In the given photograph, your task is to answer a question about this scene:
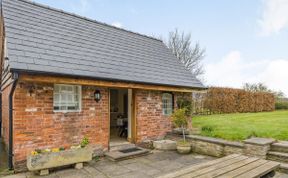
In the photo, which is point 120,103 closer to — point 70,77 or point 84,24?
point 84,24

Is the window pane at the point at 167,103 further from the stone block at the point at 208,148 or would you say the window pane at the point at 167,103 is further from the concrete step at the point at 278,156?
the concrete step at the point at 278,156

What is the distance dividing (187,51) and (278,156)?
18788 mm

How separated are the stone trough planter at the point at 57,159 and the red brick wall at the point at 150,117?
2924 mm

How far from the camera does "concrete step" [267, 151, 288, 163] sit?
6134 mm

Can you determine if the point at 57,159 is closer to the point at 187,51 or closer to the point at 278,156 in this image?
the point at 278,156

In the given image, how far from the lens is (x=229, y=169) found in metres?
4.41

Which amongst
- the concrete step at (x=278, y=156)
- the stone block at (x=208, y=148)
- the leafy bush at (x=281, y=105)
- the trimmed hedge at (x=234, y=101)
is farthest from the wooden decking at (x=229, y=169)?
the leafy bush at (x=281, y=105)

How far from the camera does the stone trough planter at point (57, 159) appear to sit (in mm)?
5500

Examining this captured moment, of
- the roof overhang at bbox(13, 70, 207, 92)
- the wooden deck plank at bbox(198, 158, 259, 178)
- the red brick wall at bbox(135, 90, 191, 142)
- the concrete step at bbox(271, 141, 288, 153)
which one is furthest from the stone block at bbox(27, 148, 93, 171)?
the concrete step at bbox(271, 141, 288, 153)

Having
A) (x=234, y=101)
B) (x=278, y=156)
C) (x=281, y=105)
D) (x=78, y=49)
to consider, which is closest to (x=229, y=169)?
(x=278, y=156)

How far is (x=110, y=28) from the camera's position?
11.0 m

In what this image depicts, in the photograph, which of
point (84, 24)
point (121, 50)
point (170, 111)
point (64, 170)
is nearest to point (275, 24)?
point (170, 111)

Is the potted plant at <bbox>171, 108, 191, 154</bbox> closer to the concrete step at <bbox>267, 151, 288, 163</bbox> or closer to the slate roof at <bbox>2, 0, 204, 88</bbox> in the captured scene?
the slate roof at <bbox>2, 0, 204, 88</bbox>

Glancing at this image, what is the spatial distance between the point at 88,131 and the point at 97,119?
1.70 feet
